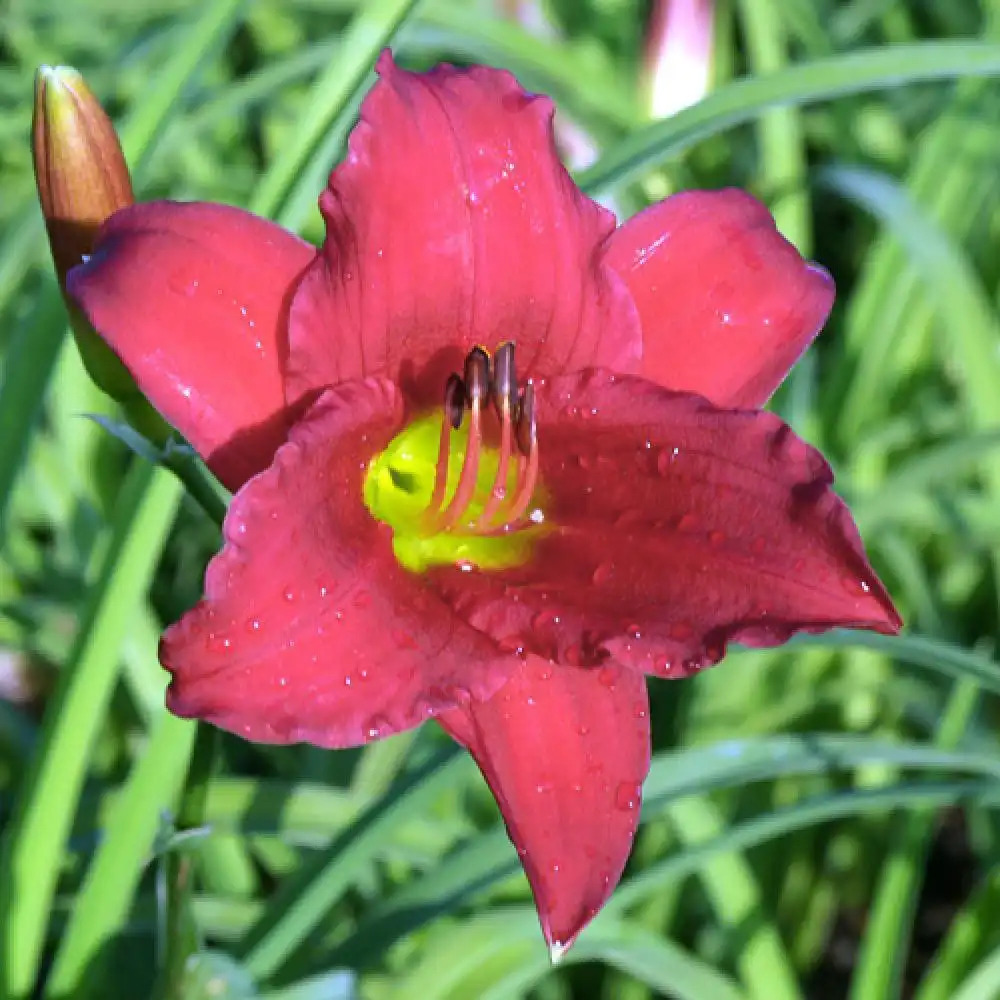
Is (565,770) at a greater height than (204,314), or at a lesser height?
lesser

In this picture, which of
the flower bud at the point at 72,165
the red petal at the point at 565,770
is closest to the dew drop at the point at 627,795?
the red petal at the point at 565,770

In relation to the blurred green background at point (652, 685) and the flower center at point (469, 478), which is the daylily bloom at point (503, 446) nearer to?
the flower center at point (469, 478)

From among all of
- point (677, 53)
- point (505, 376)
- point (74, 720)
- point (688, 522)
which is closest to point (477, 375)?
point (505, 376)

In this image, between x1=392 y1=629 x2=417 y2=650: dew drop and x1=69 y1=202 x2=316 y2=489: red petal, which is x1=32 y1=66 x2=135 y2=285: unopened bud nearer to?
x1=69 y1=202 x2=316 y2=489: red petal

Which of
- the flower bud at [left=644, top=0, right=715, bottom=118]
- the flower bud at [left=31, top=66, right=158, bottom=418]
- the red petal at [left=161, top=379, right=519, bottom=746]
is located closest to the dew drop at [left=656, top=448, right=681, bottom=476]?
the red petal at [left=161, top=379, right=519, bottom=746]

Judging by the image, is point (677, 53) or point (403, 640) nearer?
point (403, 640)

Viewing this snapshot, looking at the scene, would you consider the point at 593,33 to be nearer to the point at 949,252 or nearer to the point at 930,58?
the point at 949,252

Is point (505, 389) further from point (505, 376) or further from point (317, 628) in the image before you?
point (317, 628)
